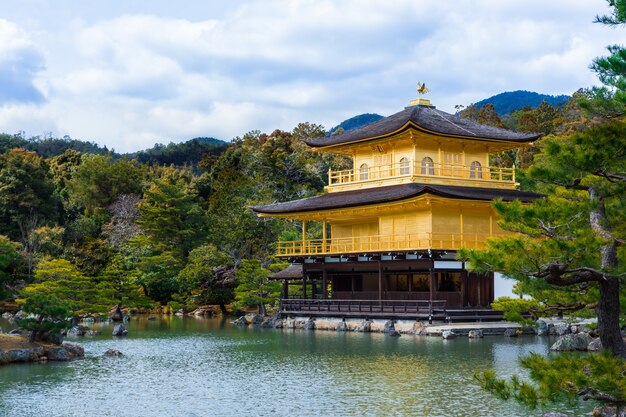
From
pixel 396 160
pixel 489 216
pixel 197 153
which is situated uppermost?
pixel 197 153

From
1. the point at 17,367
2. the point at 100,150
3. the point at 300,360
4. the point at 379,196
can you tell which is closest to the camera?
the point at 17,367

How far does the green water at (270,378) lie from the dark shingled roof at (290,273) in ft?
31.7

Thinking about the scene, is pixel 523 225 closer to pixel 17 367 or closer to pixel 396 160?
pixel 17 367

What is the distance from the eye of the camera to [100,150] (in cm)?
11631

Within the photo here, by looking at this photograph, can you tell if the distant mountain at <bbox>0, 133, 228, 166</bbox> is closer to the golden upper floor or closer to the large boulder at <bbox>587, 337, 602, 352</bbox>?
the golden upper floor

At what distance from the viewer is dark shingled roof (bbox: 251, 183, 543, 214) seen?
32388mm

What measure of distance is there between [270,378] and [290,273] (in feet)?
66.0

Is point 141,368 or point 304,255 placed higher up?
point 304,255

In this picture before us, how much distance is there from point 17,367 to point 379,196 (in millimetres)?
17162

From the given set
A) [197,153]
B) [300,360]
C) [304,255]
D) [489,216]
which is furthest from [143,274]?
[197,153]

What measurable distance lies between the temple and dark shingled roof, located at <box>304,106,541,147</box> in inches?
2.9

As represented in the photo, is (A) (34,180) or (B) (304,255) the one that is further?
(A) (34,180)

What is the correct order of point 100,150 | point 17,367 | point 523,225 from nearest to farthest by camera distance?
point 523,225 → point 17,367 → point 100,150

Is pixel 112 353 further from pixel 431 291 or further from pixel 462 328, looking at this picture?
pixel 431 291
